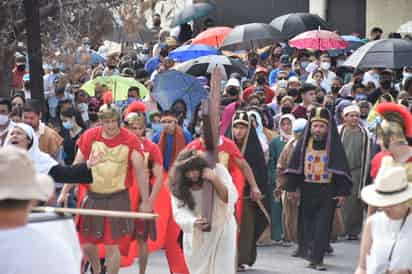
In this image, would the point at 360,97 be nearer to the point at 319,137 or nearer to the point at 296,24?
the point at 319,137

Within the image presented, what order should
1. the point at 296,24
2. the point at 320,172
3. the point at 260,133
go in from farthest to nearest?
the point at 296,24
the point at 260,133
the point at 320,172

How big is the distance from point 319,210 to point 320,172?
41 cm

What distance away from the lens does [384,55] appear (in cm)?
1848

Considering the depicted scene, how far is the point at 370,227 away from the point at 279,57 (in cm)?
1693

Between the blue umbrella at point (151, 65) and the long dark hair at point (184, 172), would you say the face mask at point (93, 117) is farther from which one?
the blue umbrella at point (151, 65)

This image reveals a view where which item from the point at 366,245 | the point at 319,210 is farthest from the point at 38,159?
the point at 319,210

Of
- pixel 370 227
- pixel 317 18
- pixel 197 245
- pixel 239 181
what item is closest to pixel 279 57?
pixel 317 18

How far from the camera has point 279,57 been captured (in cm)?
2405

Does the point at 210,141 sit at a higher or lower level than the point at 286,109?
higher

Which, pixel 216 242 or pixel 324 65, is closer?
pixel 216 242

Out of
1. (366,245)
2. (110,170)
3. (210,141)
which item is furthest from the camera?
(110,170)

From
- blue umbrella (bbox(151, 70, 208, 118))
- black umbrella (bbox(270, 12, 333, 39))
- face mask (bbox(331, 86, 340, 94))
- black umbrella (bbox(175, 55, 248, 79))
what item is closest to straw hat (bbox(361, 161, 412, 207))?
blue umbrella (bbox(151, 70, 208, 118))

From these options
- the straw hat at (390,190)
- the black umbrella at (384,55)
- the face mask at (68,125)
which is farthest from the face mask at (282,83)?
the straw hat at (390,190)

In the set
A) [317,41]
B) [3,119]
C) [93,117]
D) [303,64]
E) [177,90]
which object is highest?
[317,41]
